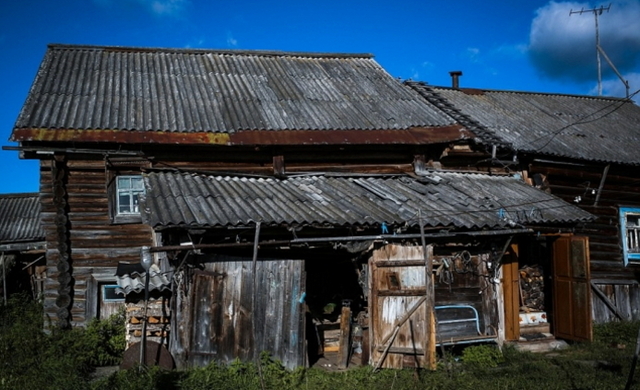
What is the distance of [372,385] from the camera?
8.05 m

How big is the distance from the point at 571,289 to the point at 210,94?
9.23 m

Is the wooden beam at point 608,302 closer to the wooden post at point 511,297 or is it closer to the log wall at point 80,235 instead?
the wooden post at point 511,297

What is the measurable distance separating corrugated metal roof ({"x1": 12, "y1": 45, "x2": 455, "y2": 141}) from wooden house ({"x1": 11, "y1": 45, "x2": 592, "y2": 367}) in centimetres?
6

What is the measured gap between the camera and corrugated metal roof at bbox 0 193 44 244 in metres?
21.8

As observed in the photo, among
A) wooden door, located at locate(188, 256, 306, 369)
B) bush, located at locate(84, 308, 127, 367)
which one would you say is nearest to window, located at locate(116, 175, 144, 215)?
bush, located at locate(84, 308, 127, 367)

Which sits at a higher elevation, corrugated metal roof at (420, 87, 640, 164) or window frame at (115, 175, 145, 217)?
corrugated metal roof at (420, 87, 640, 164)

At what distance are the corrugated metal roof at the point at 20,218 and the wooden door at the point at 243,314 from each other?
15.6 metres

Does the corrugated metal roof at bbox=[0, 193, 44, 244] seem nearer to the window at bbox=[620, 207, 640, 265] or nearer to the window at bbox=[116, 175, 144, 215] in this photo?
the window at bbox=[116, 175, 144, 215]

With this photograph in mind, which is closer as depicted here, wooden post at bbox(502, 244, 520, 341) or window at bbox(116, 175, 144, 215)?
wooden post at bbox(502, 244, 520, 341)

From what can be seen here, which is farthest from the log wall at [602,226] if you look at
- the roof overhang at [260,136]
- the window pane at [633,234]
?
the roof overhang at [260,136]

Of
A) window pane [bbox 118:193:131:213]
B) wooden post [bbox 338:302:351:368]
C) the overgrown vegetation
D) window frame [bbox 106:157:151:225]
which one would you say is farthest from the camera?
window pane [bbox 118:193:131:213]

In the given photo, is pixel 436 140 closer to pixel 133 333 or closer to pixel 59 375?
pixel 133 333

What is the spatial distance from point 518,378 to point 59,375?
6889mm

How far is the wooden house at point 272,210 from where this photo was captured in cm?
A: 884
